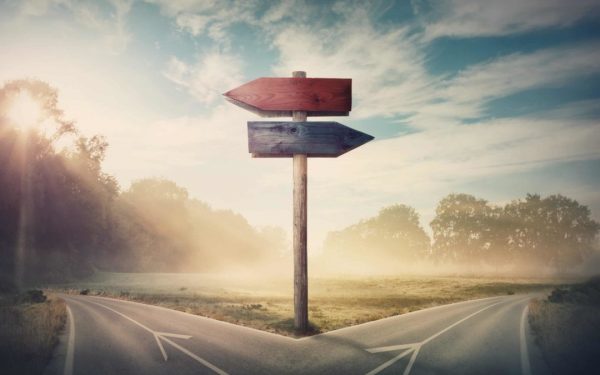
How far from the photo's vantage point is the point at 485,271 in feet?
235

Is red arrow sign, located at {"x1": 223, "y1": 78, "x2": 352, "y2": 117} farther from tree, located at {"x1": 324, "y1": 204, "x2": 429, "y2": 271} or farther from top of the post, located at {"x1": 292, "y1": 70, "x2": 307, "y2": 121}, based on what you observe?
tree, located at {"x1": 324, "y1": 204, "x2": 429, "y2": 271}

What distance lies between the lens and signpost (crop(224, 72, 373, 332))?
984 centimetres

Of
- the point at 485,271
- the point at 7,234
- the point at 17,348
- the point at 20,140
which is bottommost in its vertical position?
the point at 485,271

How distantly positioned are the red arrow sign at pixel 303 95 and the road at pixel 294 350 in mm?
6995

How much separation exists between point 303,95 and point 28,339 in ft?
36.2

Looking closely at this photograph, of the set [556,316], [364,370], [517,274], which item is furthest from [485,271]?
[364,370]

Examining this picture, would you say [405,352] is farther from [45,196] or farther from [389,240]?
[389,240]

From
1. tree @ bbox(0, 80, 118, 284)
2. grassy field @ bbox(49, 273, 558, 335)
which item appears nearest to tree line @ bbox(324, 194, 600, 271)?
grassy field @ bbox(49, 273, 558, 335)

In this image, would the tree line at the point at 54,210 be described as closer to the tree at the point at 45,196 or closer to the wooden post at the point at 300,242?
the tree at the point at 45,196

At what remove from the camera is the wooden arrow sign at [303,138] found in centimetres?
988

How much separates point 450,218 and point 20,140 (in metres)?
78.1

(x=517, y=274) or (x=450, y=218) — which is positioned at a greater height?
(x=450, y=218)

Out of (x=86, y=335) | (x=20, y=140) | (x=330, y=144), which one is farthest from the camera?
(x=20, y=140)

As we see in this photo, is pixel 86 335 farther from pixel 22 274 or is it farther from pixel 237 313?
pixel 22 274
